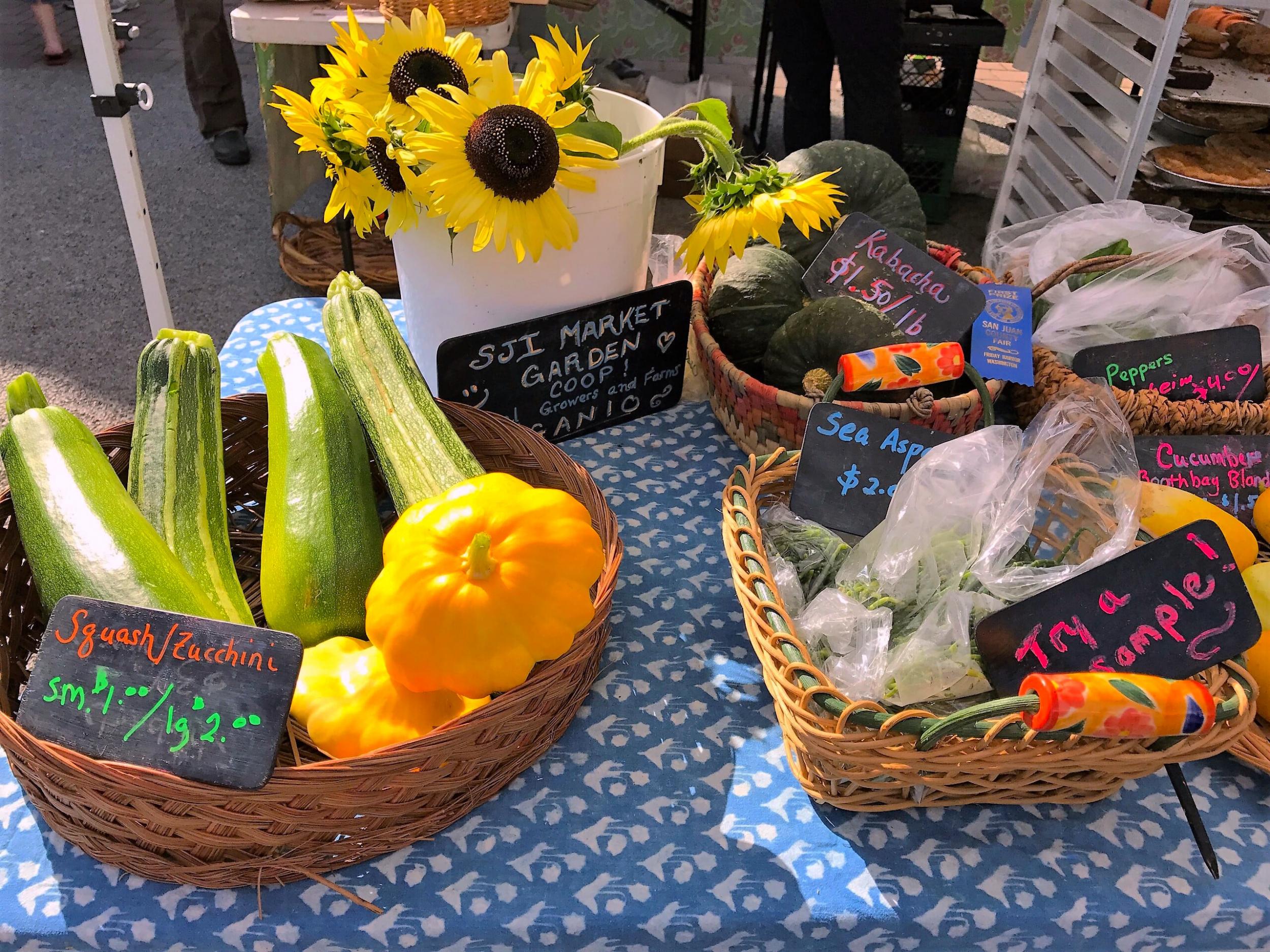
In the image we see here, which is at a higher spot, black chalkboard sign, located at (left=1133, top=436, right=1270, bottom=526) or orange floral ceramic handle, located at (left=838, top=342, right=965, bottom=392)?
orange floral ceramic handle, located at (left=838, top=342, right=965, bottom=392)

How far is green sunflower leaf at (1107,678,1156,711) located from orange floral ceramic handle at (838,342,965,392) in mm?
429

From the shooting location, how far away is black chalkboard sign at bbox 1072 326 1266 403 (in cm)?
120

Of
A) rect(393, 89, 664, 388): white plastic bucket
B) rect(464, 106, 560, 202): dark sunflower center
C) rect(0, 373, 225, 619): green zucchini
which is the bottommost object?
rect(0, 373, 225, 619): green zucchini

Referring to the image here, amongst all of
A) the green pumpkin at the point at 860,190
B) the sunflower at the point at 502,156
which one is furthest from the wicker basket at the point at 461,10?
the sunflower at the point at 502,156

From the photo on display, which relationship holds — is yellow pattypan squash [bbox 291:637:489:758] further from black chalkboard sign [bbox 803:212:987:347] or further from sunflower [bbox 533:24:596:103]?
black chalkboard sign [bbox 803:212:987:347]

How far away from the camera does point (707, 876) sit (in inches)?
28.8

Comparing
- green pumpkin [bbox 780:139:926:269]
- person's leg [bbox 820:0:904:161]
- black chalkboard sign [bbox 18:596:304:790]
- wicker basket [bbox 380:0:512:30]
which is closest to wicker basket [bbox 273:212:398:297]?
wicker basket [bbox 380:0:512:30]

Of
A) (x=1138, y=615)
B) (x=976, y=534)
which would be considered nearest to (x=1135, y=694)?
(x=1138, y=615)

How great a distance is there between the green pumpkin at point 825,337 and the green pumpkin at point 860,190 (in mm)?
296

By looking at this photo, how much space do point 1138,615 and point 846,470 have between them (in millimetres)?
295

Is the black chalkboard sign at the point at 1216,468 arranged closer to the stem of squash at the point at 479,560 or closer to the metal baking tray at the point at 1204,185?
the stem of squash at the point at 479,560

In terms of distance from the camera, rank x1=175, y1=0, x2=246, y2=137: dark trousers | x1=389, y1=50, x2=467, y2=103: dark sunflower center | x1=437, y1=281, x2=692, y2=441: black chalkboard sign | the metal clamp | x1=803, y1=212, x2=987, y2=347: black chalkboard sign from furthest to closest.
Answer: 1. x1=175, y1=0, x2=246, y2=137: dark trousers
2. the metal clamp
3. x1=803, y1=212, x2=987, y2=347: black chalkboard sign
4. x1=437, y1=281, x2=692, y2=441: black chalkboard sign
5. x1=389, y1=50, x2=467, y2=103: dark sunflower center

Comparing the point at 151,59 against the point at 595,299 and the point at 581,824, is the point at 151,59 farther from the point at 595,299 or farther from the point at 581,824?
the point at 581,824

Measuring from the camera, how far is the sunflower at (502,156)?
0.85 m
